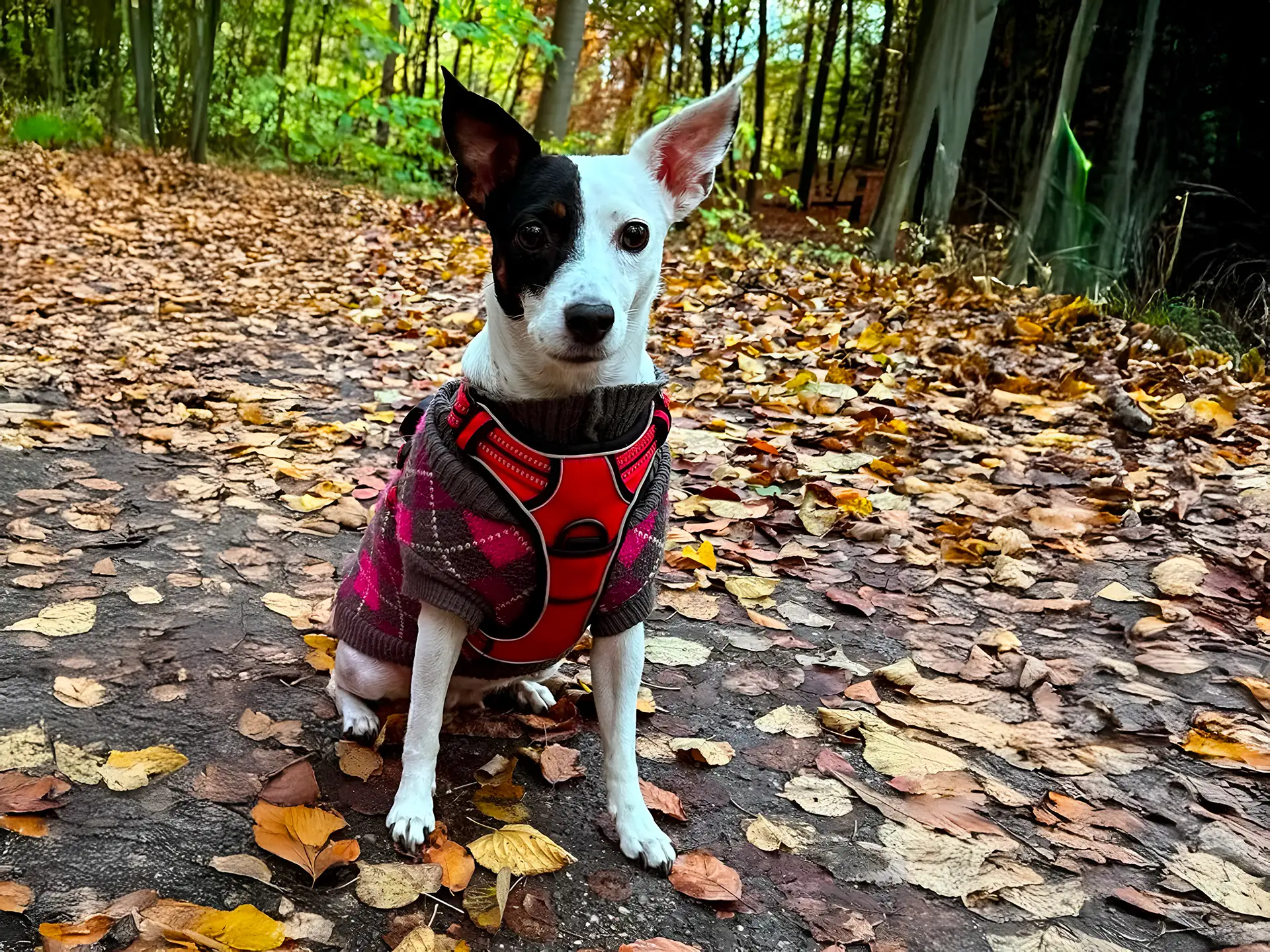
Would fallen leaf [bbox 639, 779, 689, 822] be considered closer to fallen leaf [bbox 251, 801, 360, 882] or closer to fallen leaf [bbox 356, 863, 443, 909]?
fallen leaf [bbox 356, 863, 443, 909]

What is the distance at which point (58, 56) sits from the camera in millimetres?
13320

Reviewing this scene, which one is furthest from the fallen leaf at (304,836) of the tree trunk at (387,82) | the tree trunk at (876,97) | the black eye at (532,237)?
the tree trunk at (876,97)

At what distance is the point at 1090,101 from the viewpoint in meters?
8.38

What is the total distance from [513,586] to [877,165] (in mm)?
17490

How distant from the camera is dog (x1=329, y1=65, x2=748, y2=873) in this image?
79.5 inches

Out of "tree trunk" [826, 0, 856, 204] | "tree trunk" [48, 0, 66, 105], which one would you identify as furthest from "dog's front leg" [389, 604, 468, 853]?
"tree trunk" [826, 0, 856, 204]

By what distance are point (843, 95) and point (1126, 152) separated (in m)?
12.0

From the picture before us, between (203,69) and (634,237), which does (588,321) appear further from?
(203,69)

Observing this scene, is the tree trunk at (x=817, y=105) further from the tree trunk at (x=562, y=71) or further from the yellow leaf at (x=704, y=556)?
the yellow leaf at (x=704, y=556)

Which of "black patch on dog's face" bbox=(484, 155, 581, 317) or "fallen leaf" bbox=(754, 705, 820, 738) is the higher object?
"black patch on dog's face" bbox=(484, 155, 581, 317)

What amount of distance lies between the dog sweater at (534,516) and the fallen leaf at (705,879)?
0.56 meters

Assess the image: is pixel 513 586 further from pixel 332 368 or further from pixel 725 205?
pixel 725 205

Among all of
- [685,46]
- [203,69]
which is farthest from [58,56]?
[685,46]

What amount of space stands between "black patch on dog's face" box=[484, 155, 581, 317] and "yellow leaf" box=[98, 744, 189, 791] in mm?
1353
